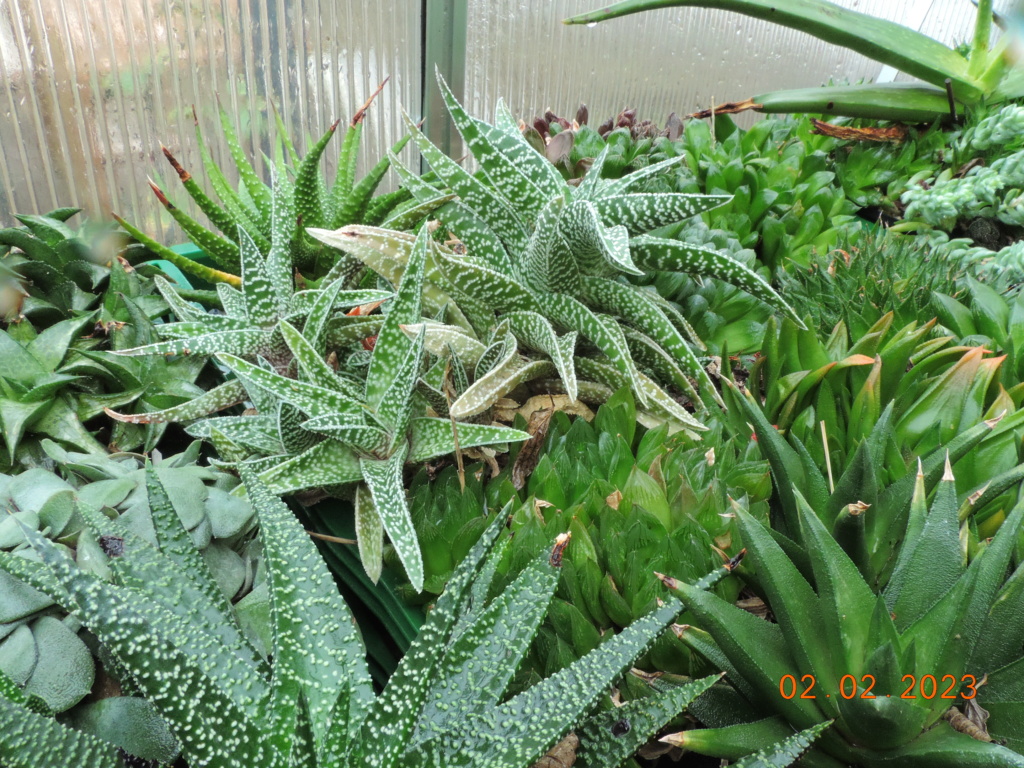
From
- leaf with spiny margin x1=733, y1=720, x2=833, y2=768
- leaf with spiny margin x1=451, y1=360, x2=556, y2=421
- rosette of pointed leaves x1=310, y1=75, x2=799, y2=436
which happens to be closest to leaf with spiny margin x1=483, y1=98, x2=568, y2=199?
rosette of pointed leaves x1=310, y1=75, x2=799, y2=436

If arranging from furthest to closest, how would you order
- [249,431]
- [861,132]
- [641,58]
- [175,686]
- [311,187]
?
[641,58] → [861,132] → [311,187] → [249,431] → [175,686]

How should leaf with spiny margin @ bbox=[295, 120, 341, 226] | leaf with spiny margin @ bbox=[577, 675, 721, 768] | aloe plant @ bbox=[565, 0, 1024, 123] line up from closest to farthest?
leaf with spiny margin @ bbox=[577, 675, 721, 768], leaf with spiny margin @ bbox=[295, 120, 341, 226], aloe plant @ bbox=[565, 0, 1024, 123]

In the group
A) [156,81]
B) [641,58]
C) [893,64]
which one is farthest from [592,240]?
[641,58]

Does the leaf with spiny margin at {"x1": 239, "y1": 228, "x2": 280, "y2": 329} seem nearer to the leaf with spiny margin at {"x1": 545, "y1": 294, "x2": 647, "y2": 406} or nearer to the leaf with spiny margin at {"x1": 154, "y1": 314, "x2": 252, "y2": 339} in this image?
the leaf with spiny margin at {"x1": 154, "y1": 314, "x2": 252, "y2": 339}

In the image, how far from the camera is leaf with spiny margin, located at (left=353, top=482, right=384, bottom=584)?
2.14ft

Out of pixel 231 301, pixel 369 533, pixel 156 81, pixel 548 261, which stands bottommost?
pixel 369 533

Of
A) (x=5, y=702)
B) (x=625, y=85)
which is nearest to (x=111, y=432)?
(x=5, y=702)

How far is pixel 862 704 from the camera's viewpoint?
0.41m

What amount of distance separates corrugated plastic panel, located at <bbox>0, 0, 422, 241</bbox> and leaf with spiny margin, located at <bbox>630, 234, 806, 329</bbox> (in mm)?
975

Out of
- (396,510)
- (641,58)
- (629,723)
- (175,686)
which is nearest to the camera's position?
(175,686)

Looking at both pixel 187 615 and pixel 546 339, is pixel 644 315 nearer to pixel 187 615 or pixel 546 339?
pixel 546 339

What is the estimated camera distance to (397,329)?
27.1 inches

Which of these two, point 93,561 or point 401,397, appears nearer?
point 93,561

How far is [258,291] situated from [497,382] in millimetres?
313
